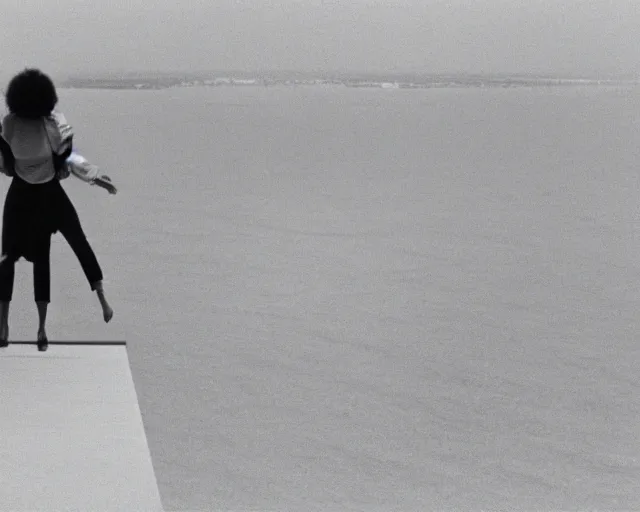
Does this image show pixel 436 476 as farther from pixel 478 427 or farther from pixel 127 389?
pixel 127 389

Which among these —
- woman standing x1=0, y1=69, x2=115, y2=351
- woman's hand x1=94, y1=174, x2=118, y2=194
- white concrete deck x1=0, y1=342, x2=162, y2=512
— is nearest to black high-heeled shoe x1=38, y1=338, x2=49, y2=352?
woman standing x1=0, y1=69, x2=115, y2=351

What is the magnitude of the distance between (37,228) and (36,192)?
0.41 feet

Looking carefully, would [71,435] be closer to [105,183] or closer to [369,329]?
[105,183]

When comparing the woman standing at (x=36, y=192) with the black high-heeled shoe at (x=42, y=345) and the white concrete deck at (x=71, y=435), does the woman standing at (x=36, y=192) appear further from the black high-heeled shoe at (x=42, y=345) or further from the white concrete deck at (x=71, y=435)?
the white concrete deck at (x=71, y=435)

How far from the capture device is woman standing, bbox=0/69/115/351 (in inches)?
133

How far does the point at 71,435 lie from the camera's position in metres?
4.03

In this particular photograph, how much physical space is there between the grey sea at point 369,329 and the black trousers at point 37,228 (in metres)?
0.55

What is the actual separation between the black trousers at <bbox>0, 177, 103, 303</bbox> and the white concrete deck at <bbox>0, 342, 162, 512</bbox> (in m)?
0.40

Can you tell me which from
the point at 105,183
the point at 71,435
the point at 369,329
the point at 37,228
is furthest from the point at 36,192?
the point at 369,329

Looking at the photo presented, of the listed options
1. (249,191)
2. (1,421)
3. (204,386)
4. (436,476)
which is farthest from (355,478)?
(249,191)

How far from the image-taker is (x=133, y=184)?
19.4 metres

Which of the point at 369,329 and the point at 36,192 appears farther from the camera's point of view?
the point at 369,329

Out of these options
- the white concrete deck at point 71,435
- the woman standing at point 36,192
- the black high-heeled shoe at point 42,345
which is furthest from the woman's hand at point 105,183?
the white concrete deck at point 71,435

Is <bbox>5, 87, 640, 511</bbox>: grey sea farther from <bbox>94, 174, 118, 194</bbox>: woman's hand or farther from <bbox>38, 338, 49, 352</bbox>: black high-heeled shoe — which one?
<bbox>94, 174, 118, 194</bbox>: woman's hand
